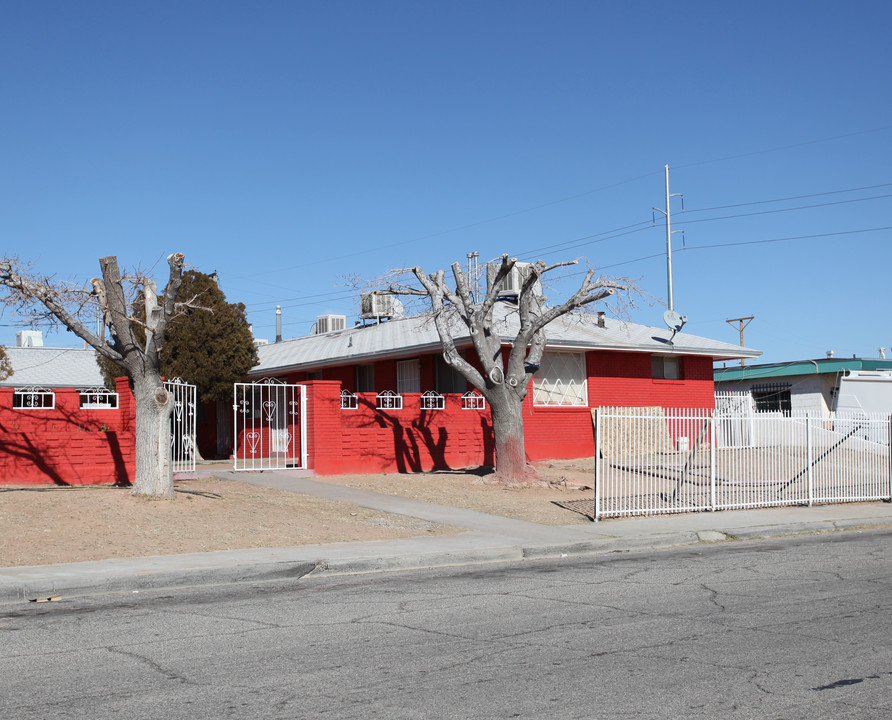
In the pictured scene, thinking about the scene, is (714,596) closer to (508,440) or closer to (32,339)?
(508,440)

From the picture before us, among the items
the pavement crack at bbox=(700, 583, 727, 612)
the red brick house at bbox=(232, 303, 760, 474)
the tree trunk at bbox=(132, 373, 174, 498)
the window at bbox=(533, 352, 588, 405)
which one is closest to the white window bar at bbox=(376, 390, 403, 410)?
the red brick house at bbox=(232, 303, 760, 474)

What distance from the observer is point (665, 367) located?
29.1 meters

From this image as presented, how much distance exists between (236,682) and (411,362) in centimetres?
2183

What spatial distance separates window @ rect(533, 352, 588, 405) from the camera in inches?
1013

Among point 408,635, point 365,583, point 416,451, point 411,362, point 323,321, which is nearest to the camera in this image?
point 408,635

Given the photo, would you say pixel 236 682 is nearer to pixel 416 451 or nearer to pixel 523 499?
pixel 523 499

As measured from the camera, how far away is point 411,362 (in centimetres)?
2747

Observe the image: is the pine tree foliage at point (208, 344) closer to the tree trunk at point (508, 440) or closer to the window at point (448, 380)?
the window at point (448, 380)

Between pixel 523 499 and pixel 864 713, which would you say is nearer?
pixel 864 713

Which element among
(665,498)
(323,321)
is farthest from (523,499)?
(323,321)

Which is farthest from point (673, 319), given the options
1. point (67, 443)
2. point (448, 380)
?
point (67, 443)

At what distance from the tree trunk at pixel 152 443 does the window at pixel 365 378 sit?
14.7 m

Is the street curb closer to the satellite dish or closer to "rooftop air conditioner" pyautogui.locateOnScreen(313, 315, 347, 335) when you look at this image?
the satellite dish

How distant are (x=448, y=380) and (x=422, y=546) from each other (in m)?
14.0
